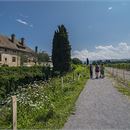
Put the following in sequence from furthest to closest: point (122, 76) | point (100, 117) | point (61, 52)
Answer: point (61, 52), point (122, 76), point (100, 117)

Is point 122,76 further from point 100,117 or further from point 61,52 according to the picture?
point 100,117

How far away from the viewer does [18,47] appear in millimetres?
70875

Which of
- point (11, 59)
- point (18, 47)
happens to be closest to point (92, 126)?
point (11, 59)

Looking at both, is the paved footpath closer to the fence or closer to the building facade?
the fence

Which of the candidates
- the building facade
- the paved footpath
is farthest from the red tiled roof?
the paved footpath

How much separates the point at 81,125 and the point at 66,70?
3449 centimetres

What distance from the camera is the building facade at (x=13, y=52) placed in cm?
6059

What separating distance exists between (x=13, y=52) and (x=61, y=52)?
85.6 ft

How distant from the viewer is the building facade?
6059cm

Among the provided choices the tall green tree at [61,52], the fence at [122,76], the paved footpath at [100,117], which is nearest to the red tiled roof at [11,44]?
the tall green tree at [61,52]

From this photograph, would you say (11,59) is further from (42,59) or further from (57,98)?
(57,98)

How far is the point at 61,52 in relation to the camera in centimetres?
4297

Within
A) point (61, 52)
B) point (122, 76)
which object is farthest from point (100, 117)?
point (61, 52)

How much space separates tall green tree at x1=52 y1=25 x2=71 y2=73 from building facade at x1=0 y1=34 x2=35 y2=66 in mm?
18897
